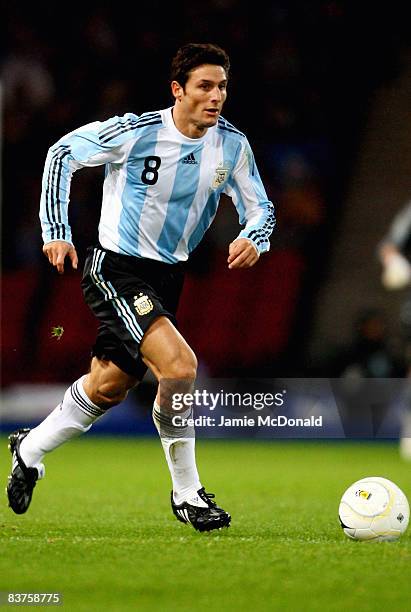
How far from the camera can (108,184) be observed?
5.34m

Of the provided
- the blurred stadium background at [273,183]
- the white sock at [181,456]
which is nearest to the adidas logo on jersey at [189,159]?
the white sock at [181,456]

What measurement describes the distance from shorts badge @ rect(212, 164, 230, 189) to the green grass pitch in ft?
4.72

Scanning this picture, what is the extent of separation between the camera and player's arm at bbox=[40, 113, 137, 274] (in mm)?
4906

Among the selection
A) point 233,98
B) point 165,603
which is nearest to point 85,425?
point 165,603

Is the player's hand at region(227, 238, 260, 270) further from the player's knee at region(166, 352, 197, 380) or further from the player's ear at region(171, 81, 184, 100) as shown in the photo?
the player's ear at region(171, 81, 184, 100)

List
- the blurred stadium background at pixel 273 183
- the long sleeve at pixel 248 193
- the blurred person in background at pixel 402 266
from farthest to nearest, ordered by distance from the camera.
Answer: the blurred stadium background at pixel 273 183, the blurred person in background at pixel 402 266, the long sleeve at pixel 248 193

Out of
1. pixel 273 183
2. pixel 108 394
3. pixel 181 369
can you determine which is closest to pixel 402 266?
pixel 273 183

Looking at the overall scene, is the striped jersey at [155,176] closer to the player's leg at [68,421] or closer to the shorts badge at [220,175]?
the shorts badge at [220,175]

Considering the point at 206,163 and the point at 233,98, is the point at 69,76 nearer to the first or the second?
the point at 233,98

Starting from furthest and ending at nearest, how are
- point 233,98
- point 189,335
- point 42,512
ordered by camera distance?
point 189,335, point 233,98, point 42,512

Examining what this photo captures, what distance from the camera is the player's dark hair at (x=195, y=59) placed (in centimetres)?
509

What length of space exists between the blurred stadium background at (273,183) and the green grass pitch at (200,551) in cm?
280

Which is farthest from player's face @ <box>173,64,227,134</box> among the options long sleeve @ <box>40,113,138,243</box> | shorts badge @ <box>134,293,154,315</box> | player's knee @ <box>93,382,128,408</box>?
player's knee @ <box>93,382,128,408</box>

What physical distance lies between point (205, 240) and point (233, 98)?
1246 millimetres
